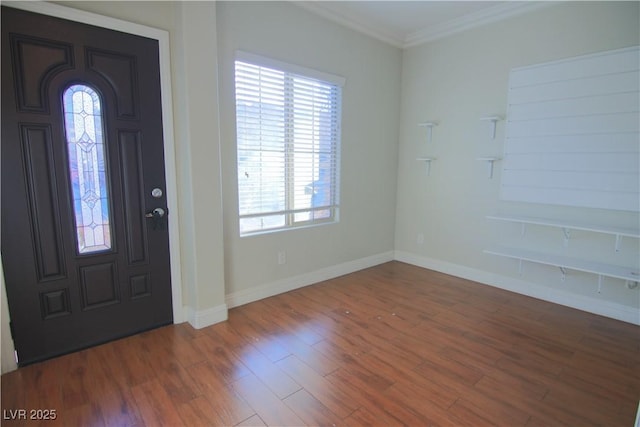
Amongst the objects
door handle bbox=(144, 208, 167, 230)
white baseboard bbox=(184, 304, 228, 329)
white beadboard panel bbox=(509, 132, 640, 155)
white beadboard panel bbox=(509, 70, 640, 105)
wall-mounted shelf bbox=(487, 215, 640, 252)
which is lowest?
white baseboard bbox=(184, 304, 228, 329)

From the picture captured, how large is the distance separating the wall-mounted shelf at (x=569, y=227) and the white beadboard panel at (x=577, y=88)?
1133 mm

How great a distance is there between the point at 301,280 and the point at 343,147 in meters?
1.56

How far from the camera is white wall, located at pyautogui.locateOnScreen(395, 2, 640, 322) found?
9.52 ft

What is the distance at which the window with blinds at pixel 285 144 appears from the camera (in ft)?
9.85

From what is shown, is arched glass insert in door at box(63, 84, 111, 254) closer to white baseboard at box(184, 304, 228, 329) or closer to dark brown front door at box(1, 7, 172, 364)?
dark brown front door at box(1, 7, 172, 364)

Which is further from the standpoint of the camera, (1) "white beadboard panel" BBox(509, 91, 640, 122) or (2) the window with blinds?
(2) the window with blinds

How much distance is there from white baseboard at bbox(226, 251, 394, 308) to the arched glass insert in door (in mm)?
1195

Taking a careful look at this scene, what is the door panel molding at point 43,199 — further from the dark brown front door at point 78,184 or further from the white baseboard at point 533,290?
the white baseboard at point 533,290

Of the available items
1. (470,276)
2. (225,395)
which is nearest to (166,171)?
(225,395)

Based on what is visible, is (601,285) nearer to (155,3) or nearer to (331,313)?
(331,313)

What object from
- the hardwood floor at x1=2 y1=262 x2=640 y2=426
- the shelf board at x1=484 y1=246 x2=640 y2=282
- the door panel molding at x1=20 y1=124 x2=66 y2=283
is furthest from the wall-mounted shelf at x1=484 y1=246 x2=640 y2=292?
the door panel molding at x1=20 y1=124 x2=66 y2=283

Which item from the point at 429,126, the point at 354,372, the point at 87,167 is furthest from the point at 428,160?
the point at 87,167

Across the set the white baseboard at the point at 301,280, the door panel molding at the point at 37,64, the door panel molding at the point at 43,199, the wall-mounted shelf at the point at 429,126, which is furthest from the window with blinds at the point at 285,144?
the door panel molding at the point at 43,199

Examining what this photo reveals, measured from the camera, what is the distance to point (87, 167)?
2279 millimetres
